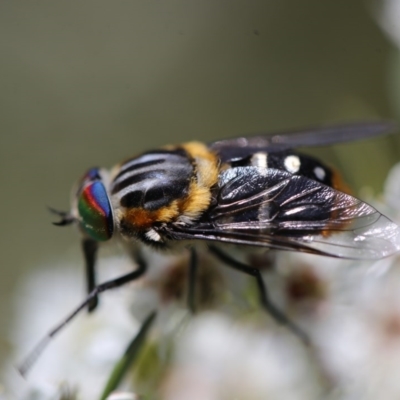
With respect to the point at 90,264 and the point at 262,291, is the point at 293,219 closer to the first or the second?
the point at 262,291

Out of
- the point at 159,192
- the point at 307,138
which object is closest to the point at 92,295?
the point at 159,192

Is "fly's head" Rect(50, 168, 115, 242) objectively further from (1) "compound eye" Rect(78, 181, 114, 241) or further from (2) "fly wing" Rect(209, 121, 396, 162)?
(2) "fly wing" Rect(209, 121, 396, 162)

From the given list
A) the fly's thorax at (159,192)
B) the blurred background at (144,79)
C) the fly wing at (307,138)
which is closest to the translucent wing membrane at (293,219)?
the fly's thorax at (159,192)

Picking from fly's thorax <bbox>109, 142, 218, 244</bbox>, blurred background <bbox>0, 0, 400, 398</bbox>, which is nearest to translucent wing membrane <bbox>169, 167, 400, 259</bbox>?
fly's thorax <bbox>109, 142, 218, 244</bbox>

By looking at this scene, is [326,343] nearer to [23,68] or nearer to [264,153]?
[264,153]

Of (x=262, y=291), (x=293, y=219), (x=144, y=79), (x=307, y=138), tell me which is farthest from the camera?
(x=144, y=79)

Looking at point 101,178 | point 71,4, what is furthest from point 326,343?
point 71,4

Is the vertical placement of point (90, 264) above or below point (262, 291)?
above
